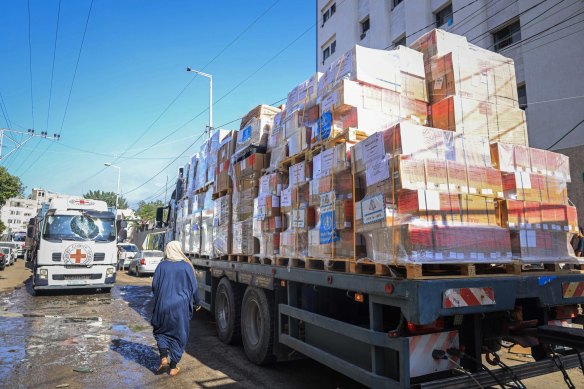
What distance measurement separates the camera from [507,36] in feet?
46.9

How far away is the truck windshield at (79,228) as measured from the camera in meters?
12.1

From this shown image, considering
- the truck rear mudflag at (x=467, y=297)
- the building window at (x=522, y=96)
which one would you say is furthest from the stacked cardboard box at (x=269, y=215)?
the building window at (x=522, y=96)

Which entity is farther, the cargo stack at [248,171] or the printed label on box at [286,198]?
the cargo stack at [248,171]

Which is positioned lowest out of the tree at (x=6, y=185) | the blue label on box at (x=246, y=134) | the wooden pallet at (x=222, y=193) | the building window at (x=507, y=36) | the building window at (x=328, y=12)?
the wooden pallet at (x=222, y=193)

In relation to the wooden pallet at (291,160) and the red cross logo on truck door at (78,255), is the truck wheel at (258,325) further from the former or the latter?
the red cross logo on truck door at (78,255)

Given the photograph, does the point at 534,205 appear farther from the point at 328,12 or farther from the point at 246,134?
the point at 328,12

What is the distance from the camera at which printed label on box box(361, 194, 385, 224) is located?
3488 mm

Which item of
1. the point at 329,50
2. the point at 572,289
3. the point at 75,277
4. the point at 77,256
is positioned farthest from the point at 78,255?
the point at 329,50

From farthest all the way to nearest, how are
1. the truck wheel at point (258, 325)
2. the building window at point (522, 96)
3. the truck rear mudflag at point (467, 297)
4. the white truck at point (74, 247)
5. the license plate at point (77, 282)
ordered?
the building window at point (522, 96) < the license plate at point (77, 282) < the white truck at point (74, 247) < the truck wheel at point (258, 325) < the truck rear mudflag at point (467, 297)

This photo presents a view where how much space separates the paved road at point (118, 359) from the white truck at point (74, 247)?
7.16 ft

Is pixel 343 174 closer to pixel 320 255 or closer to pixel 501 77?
pixel 320 255

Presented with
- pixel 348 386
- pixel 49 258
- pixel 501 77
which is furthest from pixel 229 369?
pixel 49 258

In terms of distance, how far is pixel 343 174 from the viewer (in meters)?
4.15

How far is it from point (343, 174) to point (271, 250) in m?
1.77
